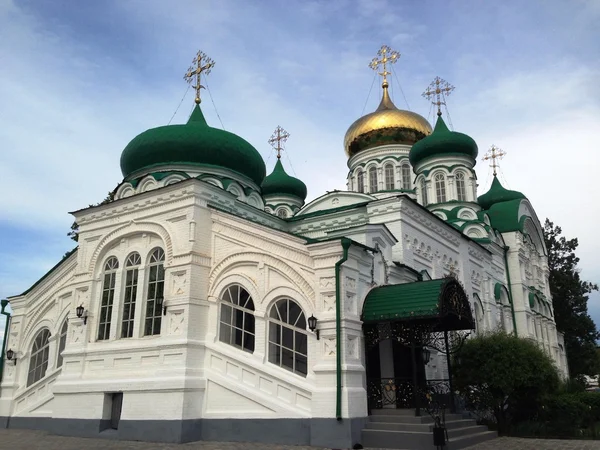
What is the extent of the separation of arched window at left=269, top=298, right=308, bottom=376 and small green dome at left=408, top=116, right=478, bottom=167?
11492mm

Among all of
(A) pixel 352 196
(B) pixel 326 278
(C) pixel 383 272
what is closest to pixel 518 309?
(A) pixel 352 196

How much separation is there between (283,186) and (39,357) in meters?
11.7

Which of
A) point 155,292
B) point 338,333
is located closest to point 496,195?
point 338,333

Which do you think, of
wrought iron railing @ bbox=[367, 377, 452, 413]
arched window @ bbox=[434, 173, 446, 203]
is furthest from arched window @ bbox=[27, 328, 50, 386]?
arched window @ bbox=[434, 173, 446, 203]

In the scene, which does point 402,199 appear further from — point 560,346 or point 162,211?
point 560,346

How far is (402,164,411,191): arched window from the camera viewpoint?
2092 centimetres

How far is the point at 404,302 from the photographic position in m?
9.27

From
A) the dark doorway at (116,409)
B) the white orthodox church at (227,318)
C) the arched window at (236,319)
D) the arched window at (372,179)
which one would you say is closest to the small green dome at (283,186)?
the arched window at (372,179)

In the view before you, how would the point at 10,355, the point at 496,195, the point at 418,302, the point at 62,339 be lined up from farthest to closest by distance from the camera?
the point at 496,195
the point at 10,355
the point at 62,339
the point at 418,302

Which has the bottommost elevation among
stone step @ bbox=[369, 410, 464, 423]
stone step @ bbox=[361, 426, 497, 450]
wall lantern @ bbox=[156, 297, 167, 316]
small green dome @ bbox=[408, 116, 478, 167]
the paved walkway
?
the paved walkway

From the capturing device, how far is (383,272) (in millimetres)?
10688

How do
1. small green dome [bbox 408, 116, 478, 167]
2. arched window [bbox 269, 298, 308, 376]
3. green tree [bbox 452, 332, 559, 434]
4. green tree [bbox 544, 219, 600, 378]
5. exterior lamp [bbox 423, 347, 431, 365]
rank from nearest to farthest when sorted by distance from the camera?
arched window [bbox 269, 298, 308, 376] → green tree [bbox 452, 332, 559, 434] → exterior lamp [bbox 423, 347, 431, 365] → small green dome [bbox 408, 116, 478, 167] → green tree [bbox 544, 219, 600, 378]

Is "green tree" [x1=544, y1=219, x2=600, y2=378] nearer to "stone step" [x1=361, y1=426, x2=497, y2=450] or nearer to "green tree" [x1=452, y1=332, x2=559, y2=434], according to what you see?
"green tree" [x1=452, y1=332, x2=559, y2=434]

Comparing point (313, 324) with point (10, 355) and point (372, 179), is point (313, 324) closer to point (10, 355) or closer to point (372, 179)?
point (10, 355)
